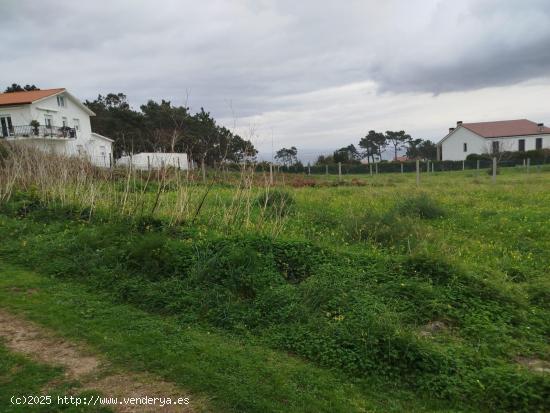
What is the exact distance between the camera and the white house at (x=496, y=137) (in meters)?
A: 47.4

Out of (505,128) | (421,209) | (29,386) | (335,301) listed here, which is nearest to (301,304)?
(335,301)

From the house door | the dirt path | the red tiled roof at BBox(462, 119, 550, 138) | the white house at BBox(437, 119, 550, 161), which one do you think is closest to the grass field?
the dirt path

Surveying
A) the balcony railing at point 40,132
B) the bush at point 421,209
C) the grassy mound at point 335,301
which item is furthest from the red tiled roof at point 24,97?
the bush at point 421,209

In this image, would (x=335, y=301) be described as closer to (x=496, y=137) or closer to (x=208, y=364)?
(x=208, y=364)

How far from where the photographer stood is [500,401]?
290 centimetres

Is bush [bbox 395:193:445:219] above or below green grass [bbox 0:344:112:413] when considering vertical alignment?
above

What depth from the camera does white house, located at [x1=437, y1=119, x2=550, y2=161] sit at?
47.4 m

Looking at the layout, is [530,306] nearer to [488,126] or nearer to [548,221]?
[548,221]

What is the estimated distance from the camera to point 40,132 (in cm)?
3272

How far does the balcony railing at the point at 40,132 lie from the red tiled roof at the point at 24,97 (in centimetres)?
210

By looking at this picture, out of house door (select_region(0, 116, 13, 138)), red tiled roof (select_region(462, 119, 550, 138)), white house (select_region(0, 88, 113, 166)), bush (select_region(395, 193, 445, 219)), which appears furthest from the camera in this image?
red tiled roof (select_region(462, 119, 550, 138))

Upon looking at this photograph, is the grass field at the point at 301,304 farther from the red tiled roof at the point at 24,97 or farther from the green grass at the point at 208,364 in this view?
the red tiled roof at the point at 24,97

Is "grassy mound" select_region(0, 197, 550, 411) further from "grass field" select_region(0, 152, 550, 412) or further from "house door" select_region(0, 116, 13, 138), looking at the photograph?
"house door" select_region(0, 116, 13, 138)

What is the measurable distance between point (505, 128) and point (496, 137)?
11.3ft
